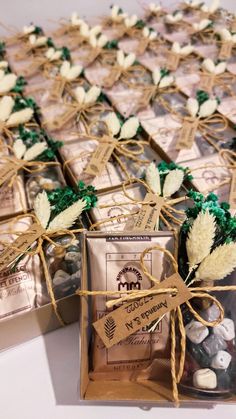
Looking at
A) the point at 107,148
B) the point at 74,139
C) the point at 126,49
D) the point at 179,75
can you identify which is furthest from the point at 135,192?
the point at 126,49

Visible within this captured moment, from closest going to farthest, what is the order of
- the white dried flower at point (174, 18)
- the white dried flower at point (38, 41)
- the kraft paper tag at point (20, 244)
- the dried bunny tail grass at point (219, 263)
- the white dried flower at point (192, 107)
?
the dried bunny tail grass at point (219, 263) → the kraft paper tag at point (20, 244) → the white dried flower at point (192, 107) → the white dried flower at point (38, 41) → the white dried flower at point (174, 18)

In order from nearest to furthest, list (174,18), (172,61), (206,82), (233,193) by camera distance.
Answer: (233,193)
(206,82)
(172,61)
(174,18)

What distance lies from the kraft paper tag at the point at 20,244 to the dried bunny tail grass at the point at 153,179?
8.4 inches

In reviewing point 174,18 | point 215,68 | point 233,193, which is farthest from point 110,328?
point 174,18

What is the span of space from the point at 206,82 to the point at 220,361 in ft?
2.68

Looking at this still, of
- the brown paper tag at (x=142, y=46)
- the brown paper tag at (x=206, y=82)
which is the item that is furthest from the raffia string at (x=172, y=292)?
the brown paper tag at (x=142, y=46)

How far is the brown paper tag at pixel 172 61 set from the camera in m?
1.24

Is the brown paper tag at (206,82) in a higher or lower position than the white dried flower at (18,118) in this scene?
higher

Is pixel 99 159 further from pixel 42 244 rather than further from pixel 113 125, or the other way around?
pixel 42 244

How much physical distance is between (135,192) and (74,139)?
248 mm

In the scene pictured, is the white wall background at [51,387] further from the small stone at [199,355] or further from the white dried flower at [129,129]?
the white dried flower at [129,129]

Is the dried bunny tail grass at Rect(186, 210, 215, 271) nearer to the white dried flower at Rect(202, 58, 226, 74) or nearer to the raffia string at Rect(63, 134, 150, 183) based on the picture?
the raffia string at Rect(63, 134, 150, 183)

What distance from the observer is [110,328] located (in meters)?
0.54

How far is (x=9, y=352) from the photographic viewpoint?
0.66 metres
